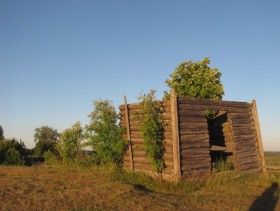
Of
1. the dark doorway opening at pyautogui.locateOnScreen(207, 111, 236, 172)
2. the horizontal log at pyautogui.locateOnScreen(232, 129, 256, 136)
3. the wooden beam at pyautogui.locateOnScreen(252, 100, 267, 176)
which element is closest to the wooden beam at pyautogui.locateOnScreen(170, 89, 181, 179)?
the dark doorway opening at pyautogui.locateOnScreen(207, 111, 236, 172)

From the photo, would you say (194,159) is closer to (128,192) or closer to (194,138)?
(194,138)

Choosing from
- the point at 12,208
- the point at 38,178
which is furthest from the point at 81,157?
the point at 12,208

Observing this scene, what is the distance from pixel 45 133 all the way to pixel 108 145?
30.5 meters

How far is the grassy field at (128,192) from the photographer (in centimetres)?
754

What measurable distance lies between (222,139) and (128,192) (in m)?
8.88

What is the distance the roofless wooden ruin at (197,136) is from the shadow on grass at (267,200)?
2.27 meters

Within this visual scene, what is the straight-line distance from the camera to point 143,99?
12.4 m

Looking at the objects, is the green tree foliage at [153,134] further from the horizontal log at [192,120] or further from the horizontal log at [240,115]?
the horizontal log at [240,115]

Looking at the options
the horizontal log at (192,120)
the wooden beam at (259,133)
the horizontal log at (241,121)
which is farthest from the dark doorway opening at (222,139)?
the horizontal log at (192,120)

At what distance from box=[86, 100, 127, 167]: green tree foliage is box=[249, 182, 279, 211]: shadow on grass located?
19.8 feet

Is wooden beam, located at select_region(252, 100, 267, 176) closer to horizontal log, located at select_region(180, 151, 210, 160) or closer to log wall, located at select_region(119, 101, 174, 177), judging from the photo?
horizontal log, located at select_region(180, 151, 210, 160)

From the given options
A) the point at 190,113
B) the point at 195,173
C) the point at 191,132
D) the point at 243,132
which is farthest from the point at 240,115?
the point at 195,173

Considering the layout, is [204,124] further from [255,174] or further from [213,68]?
[213,68]

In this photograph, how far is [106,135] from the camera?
1368 cm
